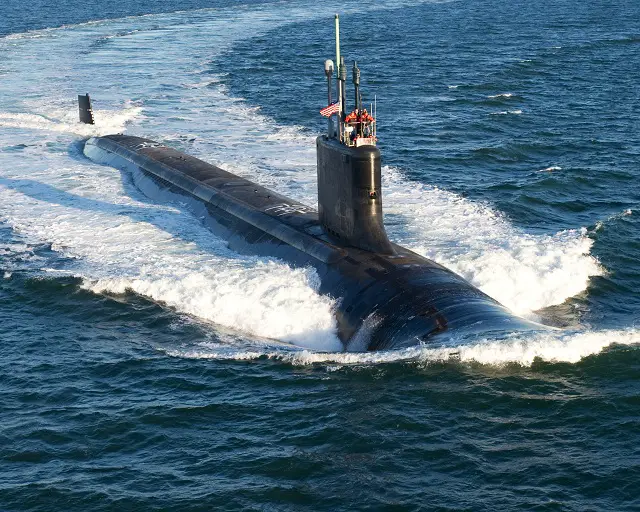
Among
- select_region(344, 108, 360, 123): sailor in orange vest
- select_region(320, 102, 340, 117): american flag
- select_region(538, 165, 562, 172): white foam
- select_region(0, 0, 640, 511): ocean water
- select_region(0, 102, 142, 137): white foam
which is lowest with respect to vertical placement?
select_region(0, 0, 640, 511): ocean water

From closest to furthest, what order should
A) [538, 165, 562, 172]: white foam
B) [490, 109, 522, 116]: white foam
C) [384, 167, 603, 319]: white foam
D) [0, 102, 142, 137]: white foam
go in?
[384, 167, 603, 319]: white foam
[538, 165, 562, 172]: white foam
[490, 109, 522, 116]: white foam
[0, 102, 142, 137]: white foam

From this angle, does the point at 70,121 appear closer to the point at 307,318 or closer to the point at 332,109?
the point at 332,109

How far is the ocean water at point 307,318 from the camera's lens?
1703 cm

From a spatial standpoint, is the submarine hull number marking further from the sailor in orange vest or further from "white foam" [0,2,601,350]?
the sailor in orange vest

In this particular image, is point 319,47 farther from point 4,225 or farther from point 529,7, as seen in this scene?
point 4,225

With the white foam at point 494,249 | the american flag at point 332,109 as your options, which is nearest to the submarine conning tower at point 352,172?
the american flag at point 332,109

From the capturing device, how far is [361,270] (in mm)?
24641

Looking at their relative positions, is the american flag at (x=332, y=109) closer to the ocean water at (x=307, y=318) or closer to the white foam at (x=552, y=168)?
the ocean water at (x=307, y=318)

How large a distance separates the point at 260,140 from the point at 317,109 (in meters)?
7.33

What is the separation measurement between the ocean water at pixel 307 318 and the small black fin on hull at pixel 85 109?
2.13ft

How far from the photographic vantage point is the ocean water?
17031 mm

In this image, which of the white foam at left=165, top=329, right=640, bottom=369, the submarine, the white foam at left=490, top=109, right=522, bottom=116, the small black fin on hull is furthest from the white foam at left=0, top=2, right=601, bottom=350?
the white foam at left=490, top=109, right=522, bottom=116

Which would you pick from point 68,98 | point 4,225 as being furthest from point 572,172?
point 68,98

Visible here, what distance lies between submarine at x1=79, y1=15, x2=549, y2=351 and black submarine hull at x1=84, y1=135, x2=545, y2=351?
0.03 metres
